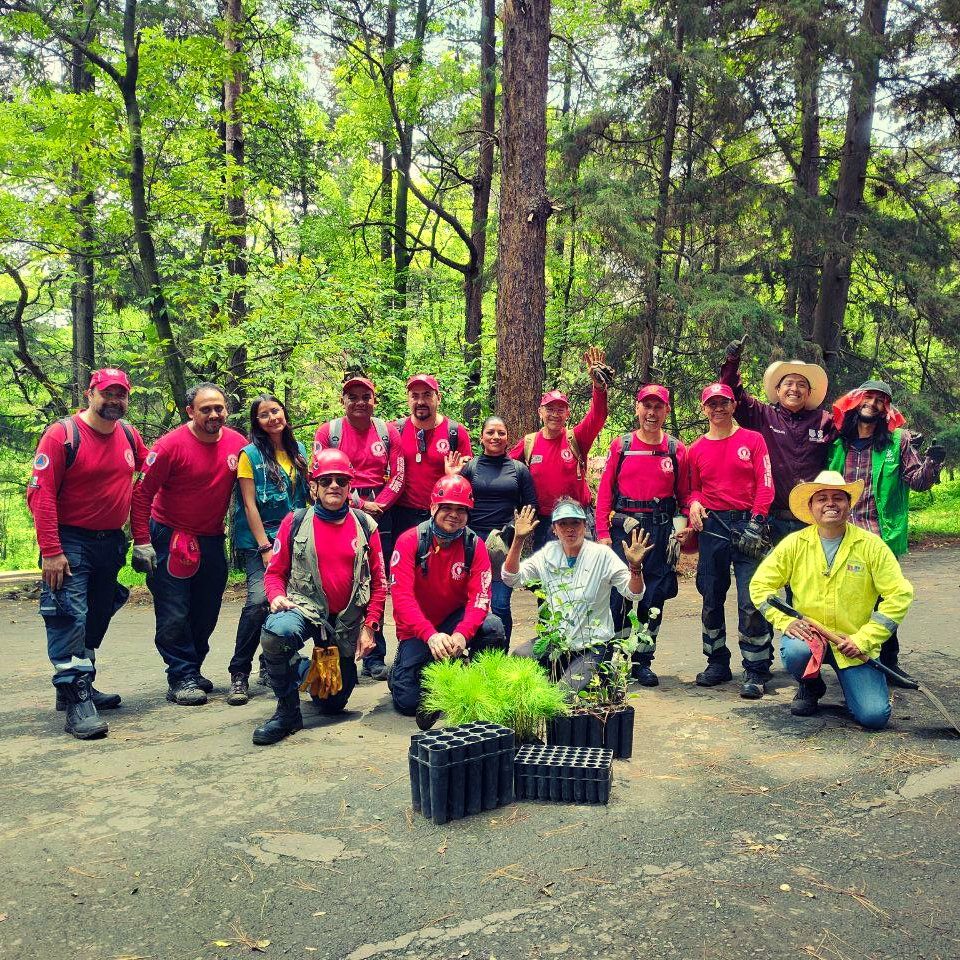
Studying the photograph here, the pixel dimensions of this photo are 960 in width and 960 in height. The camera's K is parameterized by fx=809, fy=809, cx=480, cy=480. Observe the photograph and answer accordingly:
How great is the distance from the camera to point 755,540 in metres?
5.89

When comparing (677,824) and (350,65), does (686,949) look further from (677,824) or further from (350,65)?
(350,65)

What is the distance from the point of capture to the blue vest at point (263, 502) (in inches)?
240

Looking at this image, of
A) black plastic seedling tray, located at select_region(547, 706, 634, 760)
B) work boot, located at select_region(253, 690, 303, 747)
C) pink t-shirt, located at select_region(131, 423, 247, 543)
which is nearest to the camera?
black plastic seedling tray, located at select_region(547, 706, 634, 760)

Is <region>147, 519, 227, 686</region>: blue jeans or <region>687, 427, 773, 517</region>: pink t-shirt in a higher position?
<region>687, 427, 773, 517</region>: pink t-shirt

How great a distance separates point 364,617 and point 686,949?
10.3ft

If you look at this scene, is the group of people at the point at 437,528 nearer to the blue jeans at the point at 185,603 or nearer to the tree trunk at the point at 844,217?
the blue jeans at the point at 185,603

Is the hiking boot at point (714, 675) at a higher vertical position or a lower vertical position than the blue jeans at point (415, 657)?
lower

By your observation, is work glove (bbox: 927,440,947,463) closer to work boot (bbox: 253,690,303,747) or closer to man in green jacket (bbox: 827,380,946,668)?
man in green jacket (bbox: 827,380,946,668)

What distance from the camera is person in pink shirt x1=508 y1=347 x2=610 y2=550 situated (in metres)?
6.50

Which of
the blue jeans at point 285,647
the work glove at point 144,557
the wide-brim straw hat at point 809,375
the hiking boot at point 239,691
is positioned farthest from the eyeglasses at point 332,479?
the wide-brim straw hat at point 809,375

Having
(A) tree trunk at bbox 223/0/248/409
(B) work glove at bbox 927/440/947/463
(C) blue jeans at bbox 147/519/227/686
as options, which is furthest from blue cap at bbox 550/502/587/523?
(A) tree trunk at bbox 223/0/248/409

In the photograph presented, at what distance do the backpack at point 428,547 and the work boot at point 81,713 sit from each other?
7.46ft

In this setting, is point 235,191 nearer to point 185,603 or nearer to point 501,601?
point 185,603

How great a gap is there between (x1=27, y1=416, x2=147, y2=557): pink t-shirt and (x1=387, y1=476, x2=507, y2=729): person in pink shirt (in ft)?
6.49
